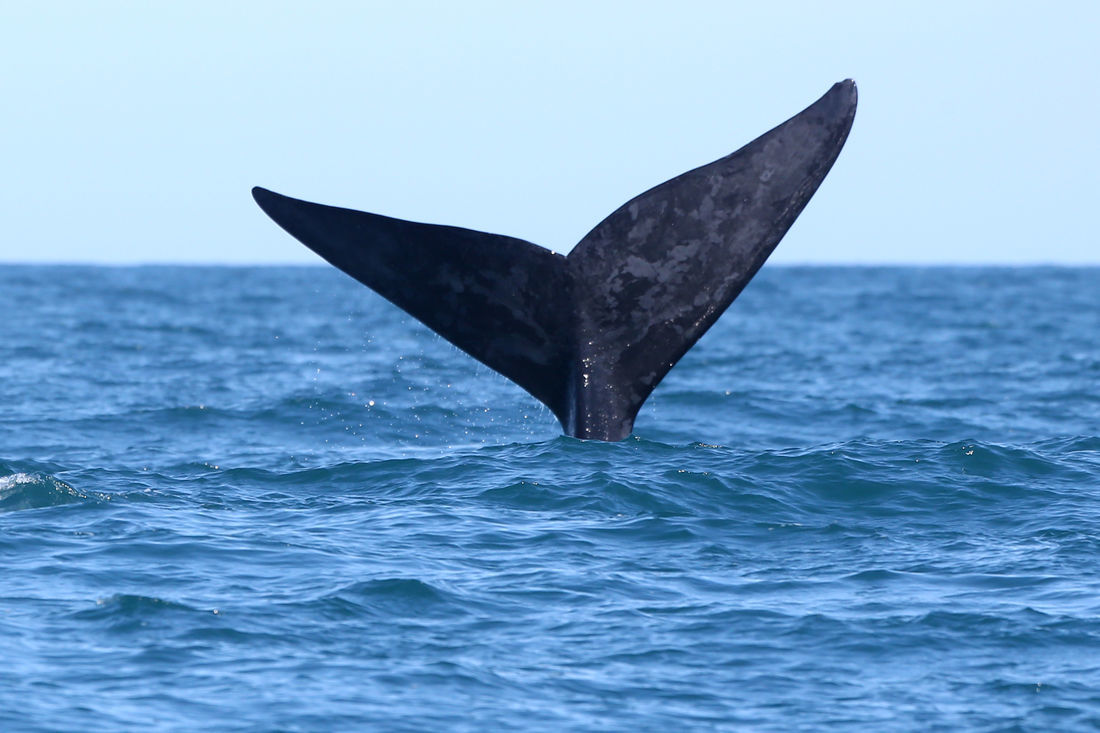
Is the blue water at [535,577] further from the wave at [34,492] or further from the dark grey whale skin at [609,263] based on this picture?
the dark grey whale skin at [609,263]

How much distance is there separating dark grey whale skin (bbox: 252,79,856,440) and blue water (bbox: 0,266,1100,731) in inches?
49.5

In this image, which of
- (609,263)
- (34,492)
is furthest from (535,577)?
(34,492)

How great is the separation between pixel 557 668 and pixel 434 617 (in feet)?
3.45

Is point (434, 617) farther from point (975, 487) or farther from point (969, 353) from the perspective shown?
point (969, 353)

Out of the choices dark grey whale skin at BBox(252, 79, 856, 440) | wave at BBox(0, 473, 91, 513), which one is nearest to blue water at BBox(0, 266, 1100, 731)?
wave at BBox(0, 473, 91, 513)

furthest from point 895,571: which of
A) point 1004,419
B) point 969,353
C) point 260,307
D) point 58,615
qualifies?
point 260,307

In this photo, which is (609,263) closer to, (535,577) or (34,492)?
(535,577)

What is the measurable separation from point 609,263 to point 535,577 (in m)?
1.94

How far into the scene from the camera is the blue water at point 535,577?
6816 millimetres

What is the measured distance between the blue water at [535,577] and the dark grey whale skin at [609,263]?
126 cm

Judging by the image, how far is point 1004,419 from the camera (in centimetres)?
2031

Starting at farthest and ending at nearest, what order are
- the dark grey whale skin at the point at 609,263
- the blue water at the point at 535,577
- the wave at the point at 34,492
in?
1. the wave at the point at 34,492
2. the dark grey whale skin at the point at 609,263
3. the blue water at the point at 535,577

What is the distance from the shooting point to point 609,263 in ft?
30.4

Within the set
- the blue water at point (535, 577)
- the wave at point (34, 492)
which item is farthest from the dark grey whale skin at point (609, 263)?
the wave at point (34, 492)
